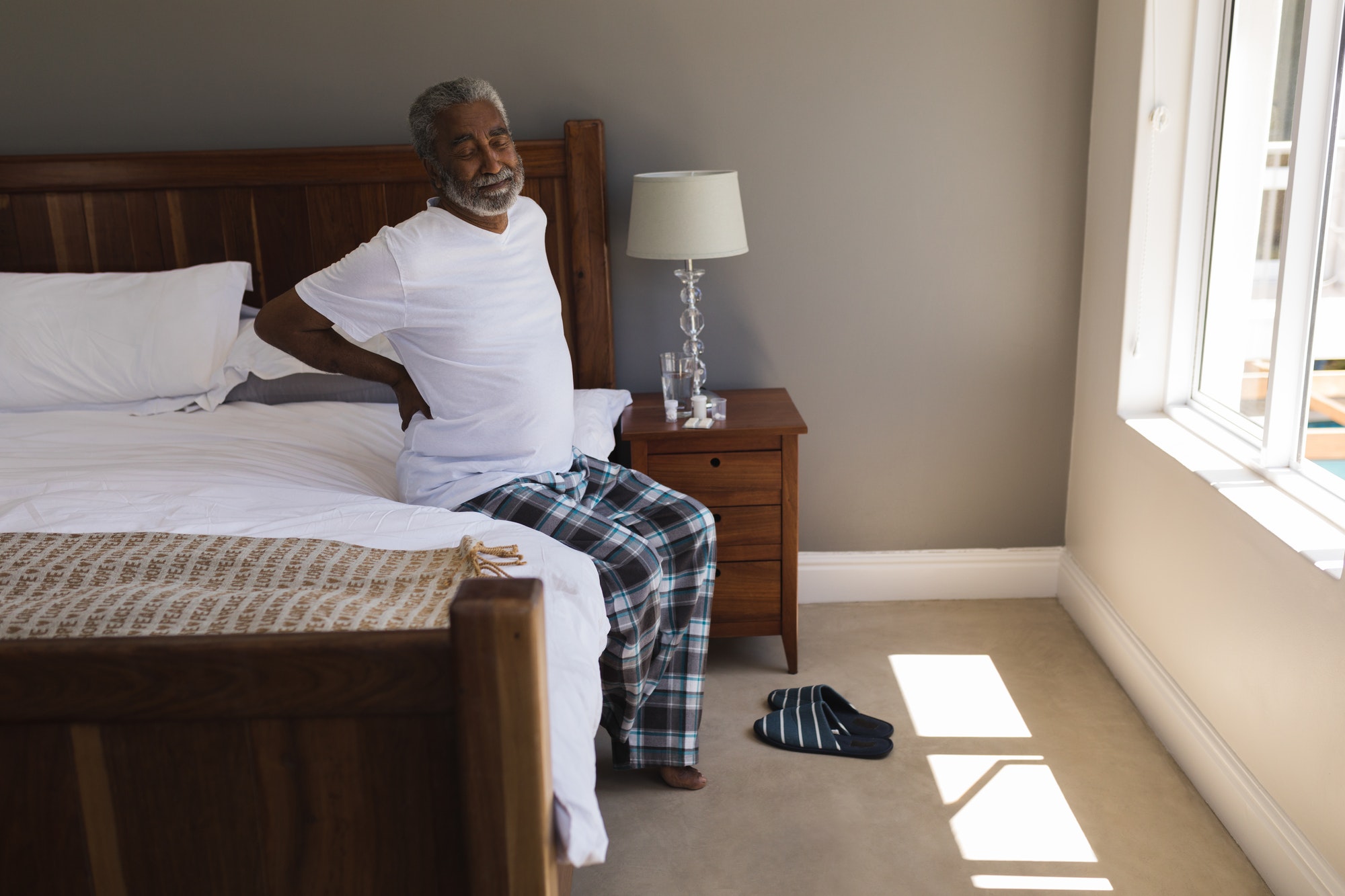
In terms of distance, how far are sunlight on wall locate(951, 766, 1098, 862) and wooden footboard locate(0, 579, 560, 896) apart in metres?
1.23

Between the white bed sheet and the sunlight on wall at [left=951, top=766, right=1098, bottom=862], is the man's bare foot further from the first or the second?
the white bed sheet

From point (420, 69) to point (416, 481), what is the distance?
1266 mm

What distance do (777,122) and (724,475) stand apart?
37.9 inches

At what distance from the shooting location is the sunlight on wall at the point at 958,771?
7.13 feet

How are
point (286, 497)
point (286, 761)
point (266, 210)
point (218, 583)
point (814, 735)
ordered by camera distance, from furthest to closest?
point (266, 210), point (814, 735), point (286, 497), point (218, 583), point (286, 761)

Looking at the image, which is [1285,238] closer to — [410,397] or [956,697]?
[956,697]

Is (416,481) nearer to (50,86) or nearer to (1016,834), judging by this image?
(1016,834)

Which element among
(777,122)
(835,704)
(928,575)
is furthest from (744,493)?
(777,122)

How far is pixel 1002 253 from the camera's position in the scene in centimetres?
288

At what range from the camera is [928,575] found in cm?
309

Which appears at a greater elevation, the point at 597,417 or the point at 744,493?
the point at 597,417

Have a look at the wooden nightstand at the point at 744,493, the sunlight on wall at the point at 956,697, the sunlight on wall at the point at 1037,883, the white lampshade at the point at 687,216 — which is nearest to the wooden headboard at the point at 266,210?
the white lampshade at the point at 687,216

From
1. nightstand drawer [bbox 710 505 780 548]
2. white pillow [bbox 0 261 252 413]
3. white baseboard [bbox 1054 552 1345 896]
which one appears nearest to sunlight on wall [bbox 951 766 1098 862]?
white baseboard [bbox 1054 552 1345 896]

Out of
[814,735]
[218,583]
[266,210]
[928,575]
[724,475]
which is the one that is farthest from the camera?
[928,575]
